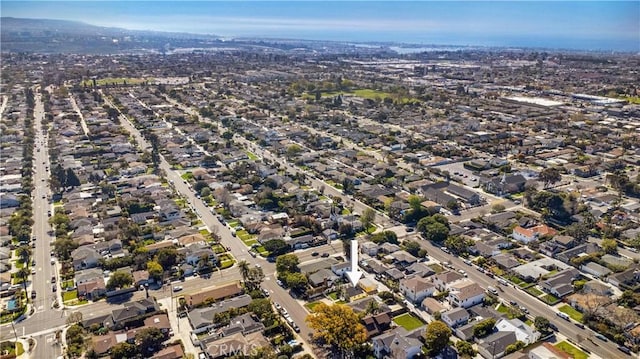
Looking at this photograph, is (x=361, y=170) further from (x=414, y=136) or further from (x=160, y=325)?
(x=160, y=325)

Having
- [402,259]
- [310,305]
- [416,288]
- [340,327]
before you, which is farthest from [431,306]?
[340,327]

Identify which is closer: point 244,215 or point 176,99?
point 244,215

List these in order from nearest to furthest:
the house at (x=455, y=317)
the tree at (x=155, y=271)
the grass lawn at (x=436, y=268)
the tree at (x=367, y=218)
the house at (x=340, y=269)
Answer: the house at (x=455, y=317) < the tree at (x=155, y=271) < the house at (x=340, y=269) < the grass lawn at (x=436, y=268) < the tree at (x=367, y=218)

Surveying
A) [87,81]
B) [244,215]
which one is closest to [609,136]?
[244,215]

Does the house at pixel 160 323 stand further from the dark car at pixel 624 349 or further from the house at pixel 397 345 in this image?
the dark car at pixel 624 349

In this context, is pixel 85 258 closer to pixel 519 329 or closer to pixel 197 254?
pixel 197 254

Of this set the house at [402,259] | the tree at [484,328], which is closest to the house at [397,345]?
the tree at [484,328]
